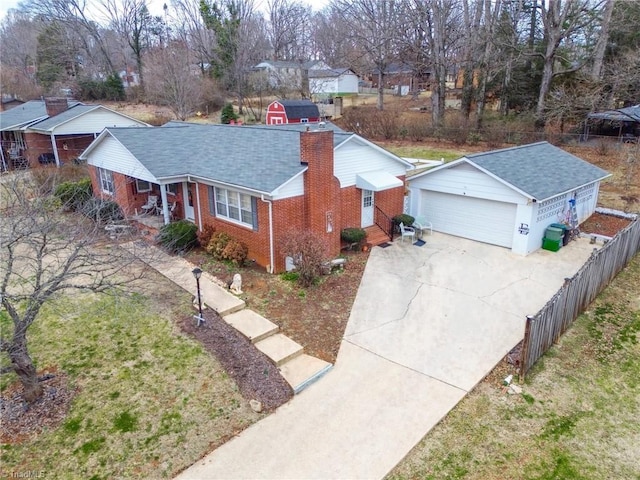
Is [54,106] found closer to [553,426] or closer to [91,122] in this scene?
[91,122]

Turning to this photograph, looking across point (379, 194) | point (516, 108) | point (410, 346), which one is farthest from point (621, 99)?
point (410, 346)

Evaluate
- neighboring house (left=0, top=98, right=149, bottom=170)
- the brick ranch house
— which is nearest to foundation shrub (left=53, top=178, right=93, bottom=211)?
the brick ranch house

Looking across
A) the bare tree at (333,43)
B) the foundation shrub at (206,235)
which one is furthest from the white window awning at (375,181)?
the bare tree at (333,43)

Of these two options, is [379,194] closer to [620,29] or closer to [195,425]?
[195,425]

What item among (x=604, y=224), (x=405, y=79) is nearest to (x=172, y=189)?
(x=604, y=224)

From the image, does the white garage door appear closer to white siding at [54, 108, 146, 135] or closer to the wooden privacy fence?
the wooden privacy fence

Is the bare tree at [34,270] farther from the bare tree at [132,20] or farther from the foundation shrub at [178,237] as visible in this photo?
the bare tree at [132,20]
